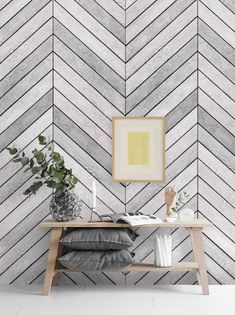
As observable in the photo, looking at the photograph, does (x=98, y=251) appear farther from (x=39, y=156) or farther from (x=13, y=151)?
(x=13, y=151)

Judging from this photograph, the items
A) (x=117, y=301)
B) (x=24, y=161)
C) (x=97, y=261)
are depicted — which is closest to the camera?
(x=117, y=301)

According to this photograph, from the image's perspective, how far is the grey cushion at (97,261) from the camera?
12.1 feet

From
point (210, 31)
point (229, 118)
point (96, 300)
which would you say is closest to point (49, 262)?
point (96, 300)

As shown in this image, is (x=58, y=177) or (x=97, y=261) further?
(x=58, y=177)

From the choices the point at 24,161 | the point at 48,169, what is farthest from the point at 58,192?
the point at 24,161

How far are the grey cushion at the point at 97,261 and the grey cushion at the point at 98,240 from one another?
0.05 meters

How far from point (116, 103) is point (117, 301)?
1.46 m

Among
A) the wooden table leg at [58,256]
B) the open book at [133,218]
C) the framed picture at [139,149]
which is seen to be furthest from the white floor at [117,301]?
the framed picture at [139,149]

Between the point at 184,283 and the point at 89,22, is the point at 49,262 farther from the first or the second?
the point at 89,22

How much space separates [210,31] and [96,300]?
2.13 meters

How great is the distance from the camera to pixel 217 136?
163 inches

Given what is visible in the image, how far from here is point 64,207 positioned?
384 cm

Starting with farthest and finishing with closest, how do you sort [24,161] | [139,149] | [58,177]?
[139,149], [24,161], [58,177]

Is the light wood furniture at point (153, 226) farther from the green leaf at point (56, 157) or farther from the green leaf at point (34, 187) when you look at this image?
the green leaf at point (56, 157)
